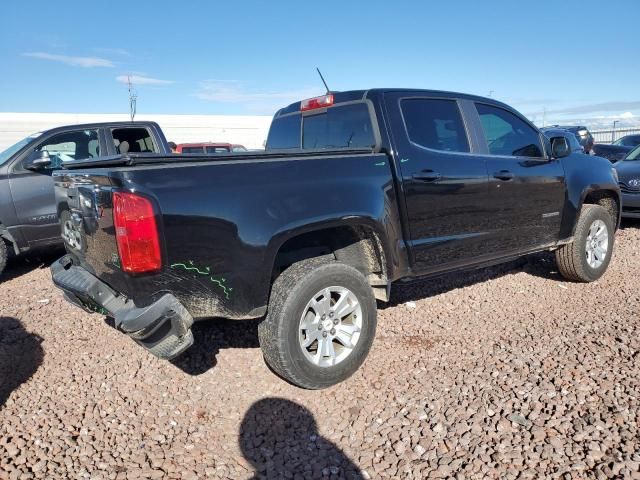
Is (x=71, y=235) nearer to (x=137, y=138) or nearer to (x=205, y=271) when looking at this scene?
(x=205, y=271)

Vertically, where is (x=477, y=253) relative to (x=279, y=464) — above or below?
above

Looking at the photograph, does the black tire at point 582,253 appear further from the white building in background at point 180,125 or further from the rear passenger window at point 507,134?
the white building in background at point 180,125

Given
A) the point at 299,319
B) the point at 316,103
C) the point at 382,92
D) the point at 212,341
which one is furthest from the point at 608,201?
the point at 212,341

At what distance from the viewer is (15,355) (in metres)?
3.66

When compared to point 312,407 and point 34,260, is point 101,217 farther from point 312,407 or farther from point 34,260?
point 34,260

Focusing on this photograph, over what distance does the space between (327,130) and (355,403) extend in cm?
222

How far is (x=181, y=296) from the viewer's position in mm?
2580

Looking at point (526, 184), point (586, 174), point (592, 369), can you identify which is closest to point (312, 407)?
point (592, 369)

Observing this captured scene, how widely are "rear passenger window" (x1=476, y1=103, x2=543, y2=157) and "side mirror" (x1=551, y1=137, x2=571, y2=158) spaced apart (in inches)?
5.3

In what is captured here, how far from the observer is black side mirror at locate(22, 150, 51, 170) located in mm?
5496

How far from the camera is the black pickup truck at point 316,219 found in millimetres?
2498

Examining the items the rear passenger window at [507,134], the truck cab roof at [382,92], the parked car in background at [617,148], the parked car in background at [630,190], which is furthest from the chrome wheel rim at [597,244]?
the parked car in background at [617,148]

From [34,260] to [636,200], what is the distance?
9.14m

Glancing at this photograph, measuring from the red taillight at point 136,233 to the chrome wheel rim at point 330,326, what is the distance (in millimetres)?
991
